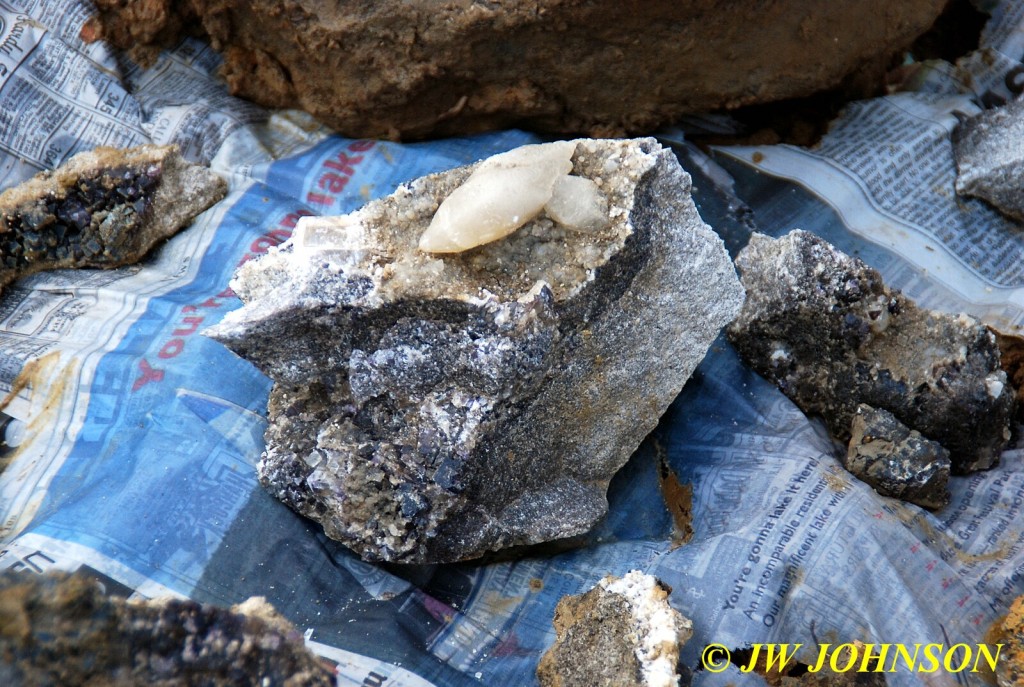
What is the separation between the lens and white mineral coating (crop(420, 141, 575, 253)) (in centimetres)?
129

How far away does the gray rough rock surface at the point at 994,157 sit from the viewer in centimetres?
186

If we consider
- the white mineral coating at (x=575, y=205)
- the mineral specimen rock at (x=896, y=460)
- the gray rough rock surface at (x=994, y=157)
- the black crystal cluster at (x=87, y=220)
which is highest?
the white mineral coating at (x=575, y=205)

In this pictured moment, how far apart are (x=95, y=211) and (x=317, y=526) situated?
802 millimetres

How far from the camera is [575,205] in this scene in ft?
4.42

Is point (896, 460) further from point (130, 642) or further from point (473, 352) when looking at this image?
point (130, 642)

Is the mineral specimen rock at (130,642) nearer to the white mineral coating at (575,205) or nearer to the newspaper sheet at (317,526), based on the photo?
the newspaper sheet at (317,526)

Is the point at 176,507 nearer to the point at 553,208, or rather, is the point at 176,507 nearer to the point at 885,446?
the point at 553,208

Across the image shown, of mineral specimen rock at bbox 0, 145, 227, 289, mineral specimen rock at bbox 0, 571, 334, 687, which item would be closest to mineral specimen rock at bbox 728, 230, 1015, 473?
mineral specimen rock at bbox 0, 571, 334, 687

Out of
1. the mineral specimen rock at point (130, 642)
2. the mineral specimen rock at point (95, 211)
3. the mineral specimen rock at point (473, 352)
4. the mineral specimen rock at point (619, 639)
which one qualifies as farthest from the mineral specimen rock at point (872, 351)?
the mineral specimen rock at point (95, 211)

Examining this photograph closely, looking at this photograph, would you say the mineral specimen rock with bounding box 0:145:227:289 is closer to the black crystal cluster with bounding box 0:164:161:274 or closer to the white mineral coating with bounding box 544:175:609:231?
the black crystal cluster with bounding box 0:164:161:274

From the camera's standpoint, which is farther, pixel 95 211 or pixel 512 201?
pixel 95 211

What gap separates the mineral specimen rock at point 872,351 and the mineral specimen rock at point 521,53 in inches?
18.8

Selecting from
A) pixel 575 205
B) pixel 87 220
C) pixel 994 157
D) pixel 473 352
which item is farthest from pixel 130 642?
pixel 994 157

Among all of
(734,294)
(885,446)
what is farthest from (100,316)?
(885,446)
